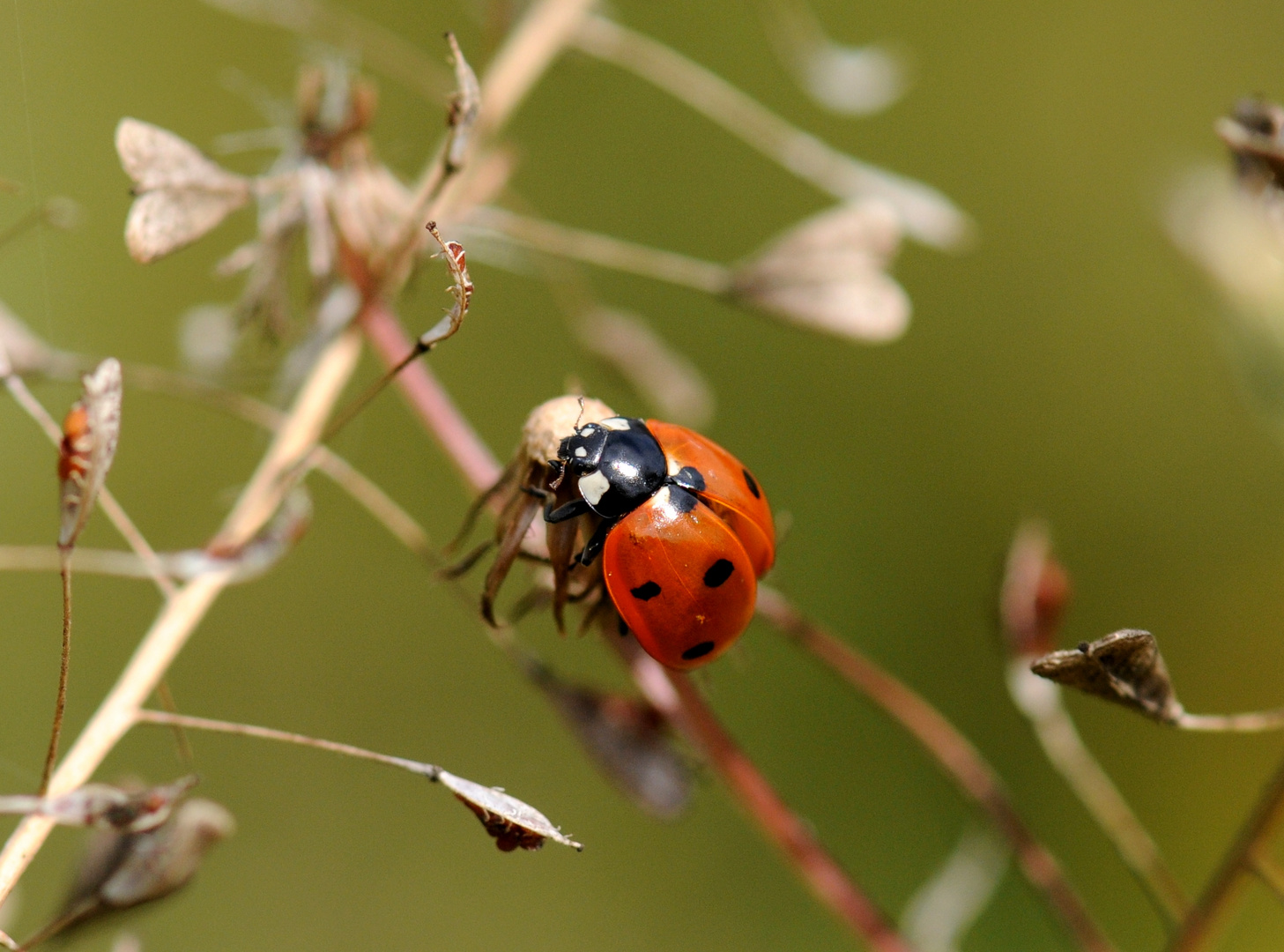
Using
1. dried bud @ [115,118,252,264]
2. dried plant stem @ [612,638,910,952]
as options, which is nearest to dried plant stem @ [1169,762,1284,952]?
dried plant stem @ [612,638,910,952]

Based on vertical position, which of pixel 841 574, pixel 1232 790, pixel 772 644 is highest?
pixel 841 574

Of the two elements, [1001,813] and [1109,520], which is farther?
[1109,520]

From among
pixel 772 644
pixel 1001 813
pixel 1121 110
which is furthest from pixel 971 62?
pixel 1001 813

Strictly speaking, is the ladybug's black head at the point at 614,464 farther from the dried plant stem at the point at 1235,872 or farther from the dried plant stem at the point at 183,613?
the dried plant stem at the point at 1235,872

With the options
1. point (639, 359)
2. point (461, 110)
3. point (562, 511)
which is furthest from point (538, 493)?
point (639, 359)

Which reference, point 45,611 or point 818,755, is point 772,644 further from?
point 45,611

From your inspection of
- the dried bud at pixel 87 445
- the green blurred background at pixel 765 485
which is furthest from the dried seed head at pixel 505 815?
the green blurred background at pixel 765 485
